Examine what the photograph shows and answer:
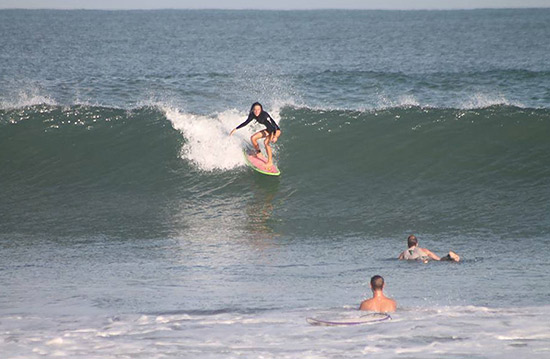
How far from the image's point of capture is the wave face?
1433 centimetres

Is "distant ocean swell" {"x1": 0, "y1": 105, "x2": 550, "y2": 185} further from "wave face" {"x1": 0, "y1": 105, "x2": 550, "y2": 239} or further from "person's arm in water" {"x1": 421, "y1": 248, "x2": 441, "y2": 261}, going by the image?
"person's arm in water" {"x1": 421, "y1": 248, "x2": 441, "y2": 261}

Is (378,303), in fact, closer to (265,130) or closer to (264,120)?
(264,120)

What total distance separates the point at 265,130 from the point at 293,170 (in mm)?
1175

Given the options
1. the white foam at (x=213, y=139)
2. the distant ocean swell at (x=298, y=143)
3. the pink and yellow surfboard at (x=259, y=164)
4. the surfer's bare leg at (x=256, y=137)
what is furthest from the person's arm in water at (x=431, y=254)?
the white foam at (x=213, y=139)

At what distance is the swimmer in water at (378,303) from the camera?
843cm

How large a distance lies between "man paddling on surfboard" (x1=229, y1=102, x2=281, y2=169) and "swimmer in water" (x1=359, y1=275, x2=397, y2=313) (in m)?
7.60

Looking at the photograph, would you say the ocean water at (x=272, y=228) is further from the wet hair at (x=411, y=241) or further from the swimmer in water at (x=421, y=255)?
the wet hair at (x=411, y=241)

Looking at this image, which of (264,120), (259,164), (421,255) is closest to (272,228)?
(264,120)

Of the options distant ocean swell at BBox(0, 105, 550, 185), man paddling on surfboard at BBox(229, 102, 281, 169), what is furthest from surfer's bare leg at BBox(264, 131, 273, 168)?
distant ocean swell at BBox(0, 105, 550, 185)

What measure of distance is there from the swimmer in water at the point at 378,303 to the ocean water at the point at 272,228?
14cm

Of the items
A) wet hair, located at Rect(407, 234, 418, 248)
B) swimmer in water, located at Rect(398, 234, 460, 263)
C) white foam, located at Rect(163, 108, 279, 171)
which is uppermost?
white foam, located at Rect(163, 108, 279, 171)

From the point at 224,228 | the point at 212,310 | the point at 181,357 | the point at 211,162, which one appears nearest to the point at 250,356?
the point at 181,357

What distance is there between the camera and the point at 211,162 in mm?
17375

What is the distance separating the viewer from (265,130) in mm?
16422
